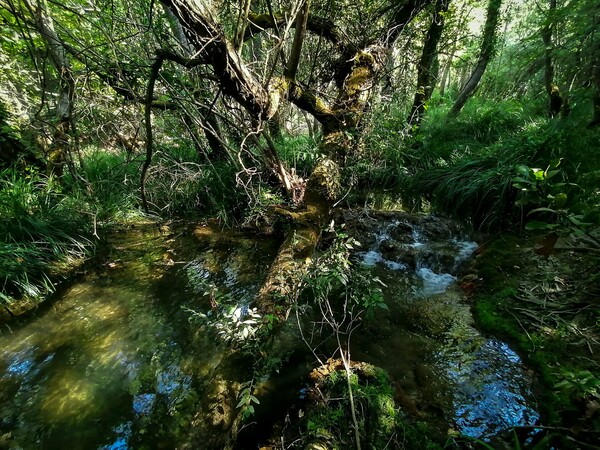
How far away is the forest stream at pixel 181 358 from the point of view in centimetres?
199

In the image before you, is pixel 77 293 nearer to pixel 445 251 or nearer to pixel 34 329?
pixel 34 329

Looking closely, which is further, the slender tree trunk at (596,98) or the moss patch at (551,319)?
the slender tree trunk at (596,98)

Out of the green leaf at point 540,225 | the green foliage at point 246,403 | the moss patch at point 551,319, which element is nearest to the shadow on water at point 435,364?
the moss patch at point 551,319

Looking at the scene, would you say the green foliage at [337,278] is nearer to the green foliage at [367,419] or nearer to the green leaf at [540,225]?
the green foliage at [367,419]

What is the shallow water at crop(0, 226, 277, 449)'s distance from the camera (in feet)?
6.79

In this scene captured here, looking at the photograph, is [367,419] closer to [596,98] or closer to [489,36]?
[596,98]

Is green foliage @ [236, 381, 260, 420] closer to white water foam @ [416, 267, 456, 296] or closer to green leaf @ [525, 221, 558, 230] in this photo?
green leaf @ [525, 221, 558, 230]

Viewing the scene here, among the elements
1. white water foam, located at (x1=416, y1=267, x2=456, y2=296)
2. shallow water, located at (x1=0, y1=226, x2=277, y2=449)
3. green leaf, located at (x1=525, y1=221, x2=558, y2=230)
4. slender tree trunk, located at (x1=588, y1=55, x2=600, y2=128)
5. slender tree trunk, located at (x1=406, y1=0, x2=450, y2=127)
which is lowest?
white water foam, located at (x1=416, y1=267, x2=456, y2=296)

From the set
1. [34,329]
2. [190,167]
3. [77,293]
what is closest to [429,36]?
[190,167]

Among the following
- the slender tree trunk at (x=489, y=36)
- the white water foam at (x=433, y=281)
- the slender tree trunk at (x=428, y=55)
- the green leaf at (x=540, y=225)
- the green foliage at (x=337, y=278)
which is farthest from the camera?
the slender tree trunk at (x=489, y=36)

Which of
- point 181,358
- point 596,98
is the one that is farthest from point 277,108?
point 596,98

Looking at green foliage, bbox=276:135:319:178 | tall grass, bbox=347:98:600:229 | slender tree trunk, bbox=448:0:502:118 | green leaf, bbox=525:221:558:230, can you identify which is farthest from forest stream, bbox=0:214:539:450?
slender tree trunk, bbox=448:0:502:118

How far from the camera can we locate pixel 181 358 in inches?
102

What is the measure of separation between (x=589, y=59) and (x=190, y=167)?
5.73m
